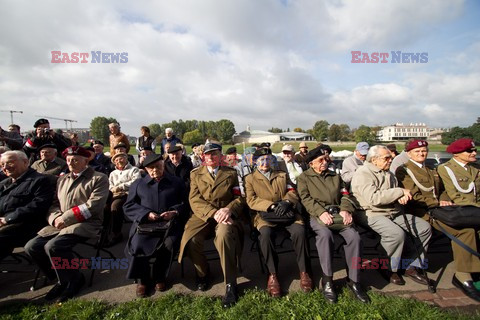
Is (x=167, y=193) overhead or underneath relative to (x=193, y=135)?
underneath

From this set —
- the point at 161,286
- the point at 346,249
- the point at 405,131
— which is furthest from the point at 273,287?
the point at 405,131

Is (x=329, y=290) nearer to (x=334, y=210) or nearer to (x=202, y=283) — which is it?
(x=334, y=210)

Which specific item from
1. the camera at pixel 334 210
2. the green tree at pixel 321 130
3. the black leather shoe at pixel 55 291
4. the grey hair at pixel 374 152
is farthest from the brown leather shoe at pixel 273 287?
the green tree at pixel 321 130

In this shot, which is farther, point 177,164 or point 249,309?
point 177,164

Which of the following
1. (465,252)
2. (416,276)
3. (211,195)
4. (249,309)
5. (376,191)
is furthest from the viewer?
(211,195)

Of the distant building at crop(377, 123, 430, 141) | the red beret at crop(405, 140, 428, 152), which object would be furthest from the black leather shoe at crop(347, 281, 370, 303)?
the distant building at crop(377, 123, 430, 141)

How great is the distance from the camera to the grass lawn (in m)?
2.51

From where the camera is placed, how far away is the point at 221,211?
129 inches

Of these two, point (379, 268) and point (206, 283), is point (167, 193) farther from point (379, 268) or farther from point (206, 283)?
point (379, 268)

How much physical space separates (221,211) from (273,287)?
1.17m

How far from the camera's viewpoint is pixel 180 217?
11.3 feet

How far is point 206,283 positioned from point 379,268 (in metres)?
2.48

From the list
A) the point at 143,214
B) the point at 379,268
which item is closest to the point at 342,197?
the point at 379,268

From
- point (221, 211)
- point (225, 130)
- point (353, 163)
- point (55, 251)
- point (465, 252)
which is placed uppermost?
point (225, 130)
